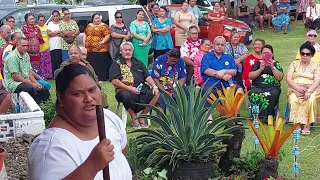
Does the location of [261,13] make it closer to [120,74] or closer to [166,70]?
[166,70]

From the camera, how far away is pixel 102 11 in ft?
45.5

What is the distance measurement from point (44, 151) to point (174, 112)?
10.4 ft

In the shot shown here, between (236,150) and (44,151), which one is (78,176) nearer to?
(44,151)

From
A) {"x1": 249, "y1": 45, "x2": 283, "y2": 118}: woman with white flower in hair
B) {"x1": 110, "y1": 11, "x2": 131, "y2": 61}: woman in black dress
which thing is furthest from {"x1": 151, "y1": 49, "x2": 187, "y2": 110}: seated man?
{"x1": 110, "y1": 11, "x2": 131, "y2": 61}: woman in black dress

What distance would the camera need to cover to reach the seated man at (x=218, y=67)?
9188 millimetres

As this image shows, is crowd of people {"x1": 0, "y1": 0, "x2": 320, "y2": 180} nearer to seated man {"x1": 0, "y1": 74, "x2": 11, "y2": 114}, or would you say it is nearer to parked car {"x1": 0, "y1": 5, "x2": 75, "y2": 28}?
seated man {"x1": 0, "y1": 74, "x2": 11, "y2": 114}

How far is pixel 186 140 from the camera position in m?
5.87


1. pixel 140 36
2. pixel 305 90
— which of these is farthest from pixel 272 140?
pixel 140 36

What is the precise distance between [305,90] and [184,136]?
342 centimetres

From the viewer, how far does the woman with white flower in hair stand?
8961 millimetres

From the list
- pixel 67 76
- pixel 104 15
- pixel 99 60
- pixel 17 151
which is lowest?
pixel 17 151

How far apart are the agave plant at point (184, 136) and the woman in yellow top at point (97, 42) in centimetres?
682

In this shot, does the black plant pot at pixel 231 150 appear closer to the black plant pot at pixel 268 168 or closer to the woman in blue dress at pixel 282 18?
the black plant pot at pixel 268 168

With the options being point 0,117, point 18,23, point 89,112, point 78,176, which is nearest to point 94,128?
point 89,112
